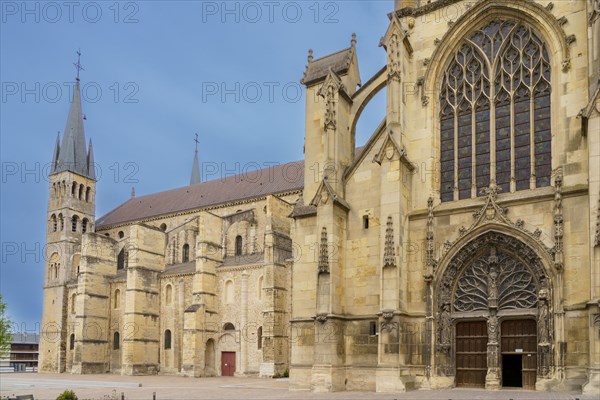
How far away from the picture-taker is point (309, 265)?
24.7 m

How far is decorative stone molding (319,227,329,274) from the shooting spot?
23222 mm

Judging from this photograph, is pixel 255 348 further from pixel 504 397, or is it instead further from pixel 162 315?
pixel 504 397

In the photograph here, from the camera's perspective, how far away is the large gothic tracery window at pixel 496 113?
21969mm

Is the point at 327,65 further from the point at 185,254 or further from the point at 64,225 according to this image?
the point at 64,225

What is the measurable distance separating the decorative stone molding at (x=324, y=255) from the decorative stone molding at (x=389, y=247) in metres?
2.28

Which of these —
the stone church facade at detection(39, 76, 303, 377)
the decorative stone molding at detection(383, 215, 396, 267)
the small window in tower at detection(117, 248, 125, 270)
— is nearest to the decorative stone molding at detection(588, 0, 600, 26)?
the decorative stone molding at detection(383, 215, 396, 267)

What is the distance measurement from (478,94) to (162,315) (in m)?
33.6

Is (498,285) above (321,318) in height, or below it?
above

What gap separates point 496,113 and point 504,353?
27.1 ft

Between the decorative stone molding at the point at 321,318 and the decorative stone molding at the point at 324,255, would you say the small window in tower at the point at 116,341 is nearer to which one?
the decorative stone molding at the point at 321,318

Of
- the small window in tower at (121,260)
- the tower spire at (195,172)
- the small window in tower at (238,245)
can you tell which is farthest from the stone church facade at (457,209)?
the tower spire at (195,172)

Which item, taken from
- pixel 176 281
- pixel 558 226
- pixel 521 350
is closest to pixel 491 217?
pixel 558 226

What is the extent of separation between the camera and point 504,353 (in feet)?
69.8

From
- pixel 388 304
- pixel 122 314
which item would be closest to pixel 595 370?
pixel 388 304
